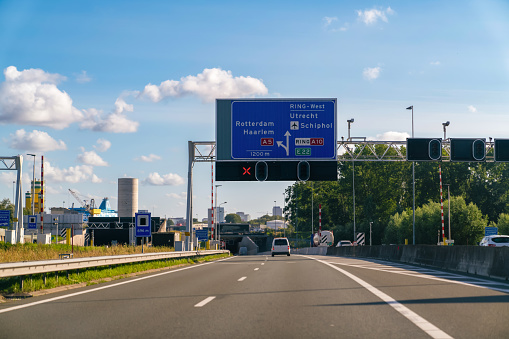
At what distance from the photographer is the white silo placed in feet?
529

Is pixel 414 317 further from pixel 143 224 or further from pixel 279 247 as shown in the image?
pixel 279 247

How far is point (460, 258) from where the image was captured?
21.4 metres

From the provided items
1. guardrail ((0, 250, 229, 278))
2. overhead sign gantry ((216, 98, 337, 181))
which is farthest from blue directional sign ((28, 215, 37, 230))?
guardrail ((0, 250, 229, 278))

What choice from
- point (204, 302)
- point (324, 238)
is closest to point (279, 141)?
point (204, 302)

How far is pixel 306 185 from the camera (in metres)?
133

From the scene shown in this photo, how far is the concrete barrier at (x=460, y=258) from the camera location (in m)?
17.7

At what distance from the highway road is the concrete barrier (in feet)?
7.55

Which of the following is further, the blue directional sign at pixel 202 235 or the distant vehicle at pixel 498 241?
the blue directional sign at pixel 202 235

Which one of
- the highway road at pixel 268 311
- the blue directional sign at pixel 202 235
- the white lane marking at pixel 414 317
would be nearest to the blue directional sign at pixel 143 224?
the highway road at pixel 268 311

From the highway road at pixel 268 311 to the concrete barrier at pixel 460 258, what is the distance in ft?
7.55

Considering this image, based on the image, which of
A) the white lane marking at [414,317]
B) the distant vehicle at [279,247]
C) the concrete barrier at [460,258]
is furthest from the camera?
the distant vehicle at [279,247]

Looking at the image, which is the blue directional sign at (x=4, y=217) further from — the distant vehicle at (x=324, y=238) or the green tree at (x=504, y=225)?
the green tree at (x=504, y=225)

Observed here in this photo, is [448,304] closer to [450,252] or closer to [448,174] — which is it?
[450,252]

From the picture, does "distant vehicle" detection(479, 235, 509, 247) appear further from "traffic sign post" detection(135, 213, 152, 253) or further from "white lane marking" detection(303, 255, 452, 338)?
"white lane marking" detection(303, 255, 452, 338)
